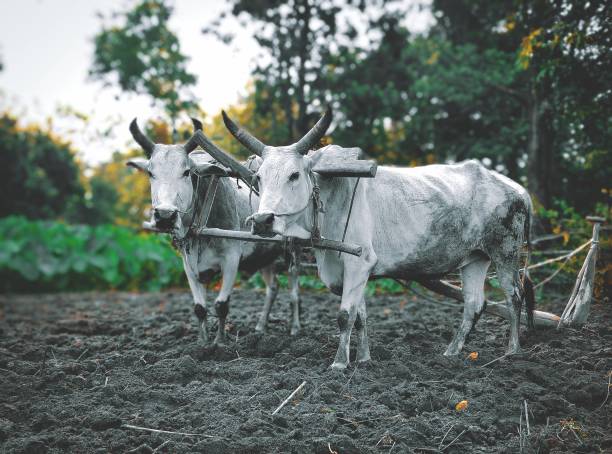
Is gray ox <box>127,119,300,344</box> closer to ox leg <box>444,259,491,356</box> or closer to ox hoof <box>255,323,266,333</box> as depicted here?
ox hoof <box>255,323,266,333</box>

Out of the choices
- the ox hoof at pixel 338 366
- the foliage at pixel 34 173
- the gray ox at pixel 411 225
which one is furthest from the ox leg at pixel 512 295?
the foliage at pixel 34 173

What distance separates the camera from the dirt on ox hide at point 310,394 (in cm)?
394

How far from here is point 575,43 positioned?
8.12m

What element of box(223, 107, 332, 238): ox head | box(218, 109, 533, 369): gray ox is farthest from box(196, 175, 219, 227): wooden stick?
box(223, 107, 332, 238): ox head

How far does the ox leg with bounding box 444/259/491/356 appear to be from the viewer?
5.82m

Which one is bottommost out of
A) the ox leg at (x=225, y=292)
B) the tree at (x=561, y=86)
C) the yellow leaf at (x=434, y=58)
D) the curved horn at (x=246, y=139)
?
the ox leg at (x=225, y=292)

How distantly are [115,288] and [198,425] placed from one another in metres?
12.1

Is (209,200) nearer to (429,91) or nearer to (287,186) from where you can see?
(287,186)

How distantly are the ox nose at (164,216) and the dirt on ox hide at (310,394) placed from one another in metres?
1.29

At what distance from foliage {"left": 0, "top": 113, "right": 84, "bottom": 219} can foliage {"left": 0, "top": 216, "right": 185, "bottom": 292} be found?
11.4 meters

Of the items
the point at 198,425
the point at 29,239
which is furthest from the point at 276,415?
the point at 29,239

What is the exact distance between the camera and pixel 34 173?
27328mm

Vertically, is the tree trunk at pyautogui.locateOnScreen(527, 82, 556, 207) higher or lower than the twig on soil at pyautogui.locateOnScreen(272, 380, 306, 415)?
higher

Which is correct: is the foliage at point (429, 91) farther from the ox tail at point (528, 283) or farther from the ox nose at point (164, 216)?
the ox nose at point (164, 216)
